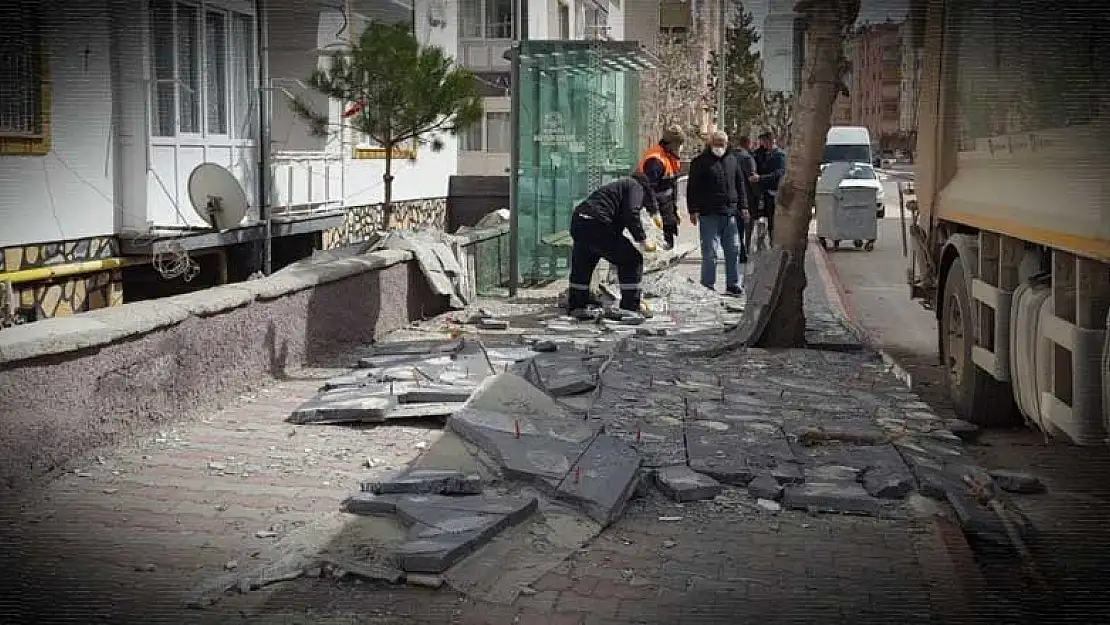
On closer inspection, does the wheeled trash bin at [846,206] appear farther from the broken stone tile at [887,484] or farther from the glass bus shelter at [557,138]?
the broken stone tile at [887,484]

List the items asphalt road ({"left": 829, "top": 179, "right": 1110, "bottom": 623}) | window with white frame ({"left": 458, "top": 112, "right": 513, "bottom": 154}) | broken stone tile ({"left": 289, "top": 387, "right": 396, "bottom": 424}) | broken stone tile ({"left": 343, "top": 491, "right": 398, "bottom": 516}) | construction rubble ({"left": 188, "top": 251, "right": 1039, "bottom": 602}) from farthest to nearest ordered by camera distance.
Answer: window with white frame ({"left": 458, "top": 112, "right": 513, "bottom": 154}) → broken stone tile ({"left": 289, "top": 387, "right": 396, "bottom": 424}) → broken stone tile ({"left": 343, "top": 491, "right": 398, "bottom": 516}) → construction rubble ({"left": 188, "top": 251, "right": 1039, "bottom": 602}) → asphalt road ({"left": 829, "top": 179, "right": 1110, "bottom": 623})

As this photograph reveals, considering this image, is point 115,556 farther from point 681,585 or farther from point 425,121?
point 425,121

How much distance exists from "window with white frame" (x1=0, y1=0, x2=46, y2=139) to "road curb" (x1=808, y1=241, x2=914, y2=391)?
6.73m

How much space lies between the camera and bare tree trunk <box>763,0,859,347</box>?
34.9 ft

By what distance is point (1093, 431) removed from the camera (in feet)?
19.2

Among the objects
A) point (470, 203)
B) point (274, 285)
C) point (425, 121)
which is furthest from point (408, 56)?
point (470, 203)

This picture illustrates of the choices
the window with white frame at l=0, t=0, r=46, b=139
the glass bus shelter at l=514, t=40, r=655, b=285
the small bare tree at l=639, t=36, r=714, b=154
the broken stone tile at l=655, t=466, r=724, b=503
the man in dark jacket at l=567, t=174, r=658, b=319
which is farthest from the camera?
the small bare tree at l=639, t=36, r=714, b=154

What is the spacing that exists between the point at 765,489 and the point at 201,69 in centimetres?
811

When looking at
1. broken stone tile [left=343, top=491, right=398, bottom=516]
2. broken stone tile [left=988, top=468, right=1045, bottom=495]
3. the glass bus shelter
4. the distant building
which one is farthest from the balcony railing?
broken stone tile [left=988, top=468, right=1045, bottom=495]

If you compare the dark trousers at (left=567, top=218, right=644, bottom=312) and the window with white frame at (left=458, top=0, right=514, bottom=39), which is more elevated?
the window with white frame at (left=458, top=0, right=514, bottom=39)

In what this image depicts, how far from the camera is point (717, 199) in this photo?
14.9 meters

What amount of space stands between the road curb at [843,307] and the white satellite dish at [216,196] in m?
5.68

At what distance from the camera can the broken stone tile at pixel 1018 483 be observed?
691 centimetres

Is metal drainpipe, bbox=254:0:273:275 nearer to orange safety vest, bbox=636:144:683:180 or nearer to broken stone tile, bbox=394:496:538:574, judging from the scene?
orange safety vest, bbox=636:144:683:180
